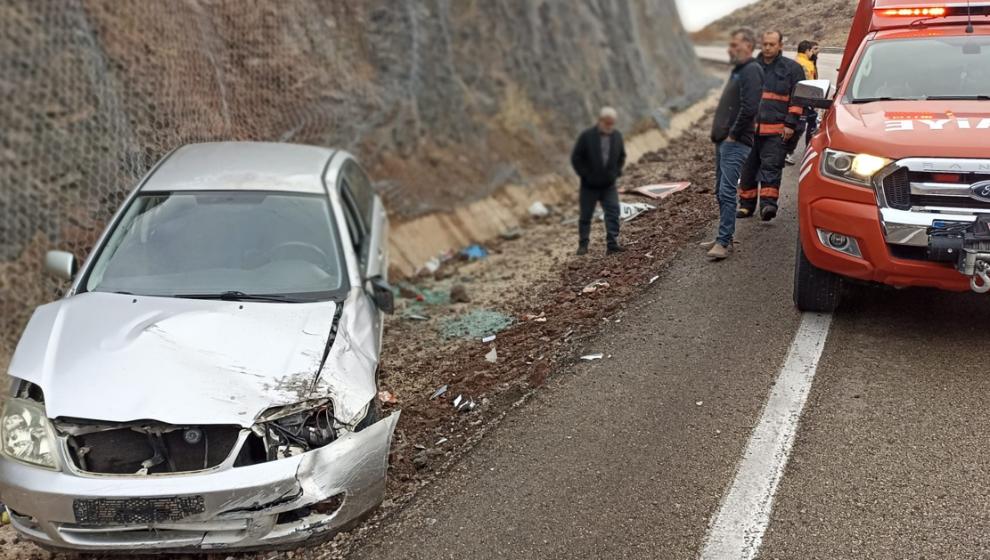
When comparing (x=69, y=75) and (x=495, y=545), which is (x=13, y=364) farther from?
(x=69, y=75)

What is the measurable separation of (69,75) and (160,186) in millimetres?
3136

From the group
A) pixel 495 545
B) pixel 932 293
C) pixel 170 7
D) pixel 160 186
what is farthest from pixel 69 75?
pixel 932 293

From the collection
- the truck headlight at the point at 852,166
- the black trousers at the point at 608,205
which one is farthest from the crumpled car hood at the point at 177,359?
the black trousers at the point at 608,205

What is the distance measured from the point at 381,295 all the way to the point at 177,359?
1.52 m

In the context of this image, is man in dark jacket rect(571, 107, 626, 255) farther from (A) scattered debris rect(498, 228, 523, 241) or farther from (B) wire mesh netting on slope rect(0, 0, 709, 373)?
(B) wire mesh netting on slope rect(0, 0, 709, 373)

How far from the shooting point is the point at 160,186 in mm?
5426

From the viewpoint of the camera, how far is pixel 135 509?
11.2 feet

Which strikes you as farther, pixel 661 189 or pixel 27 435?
pixel 661 189

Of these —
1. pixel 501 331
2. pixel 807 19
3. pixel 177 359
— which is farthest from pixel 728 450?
pixel 807 19

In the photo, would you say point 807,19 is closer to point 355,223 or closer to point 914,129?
point 914,129

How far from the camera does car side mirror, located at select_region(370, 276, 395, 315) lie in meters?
5.11

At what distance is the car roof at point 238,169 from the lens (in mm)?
5469

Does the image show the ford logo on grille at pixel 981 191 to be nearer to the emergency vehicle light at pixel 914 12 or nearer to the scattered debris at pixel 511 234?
the emergency vehicle light at pixel 914 12

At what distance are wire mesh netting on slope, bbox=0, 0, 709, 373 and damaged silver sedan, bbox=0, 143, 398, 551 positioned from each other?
249 centimetres
